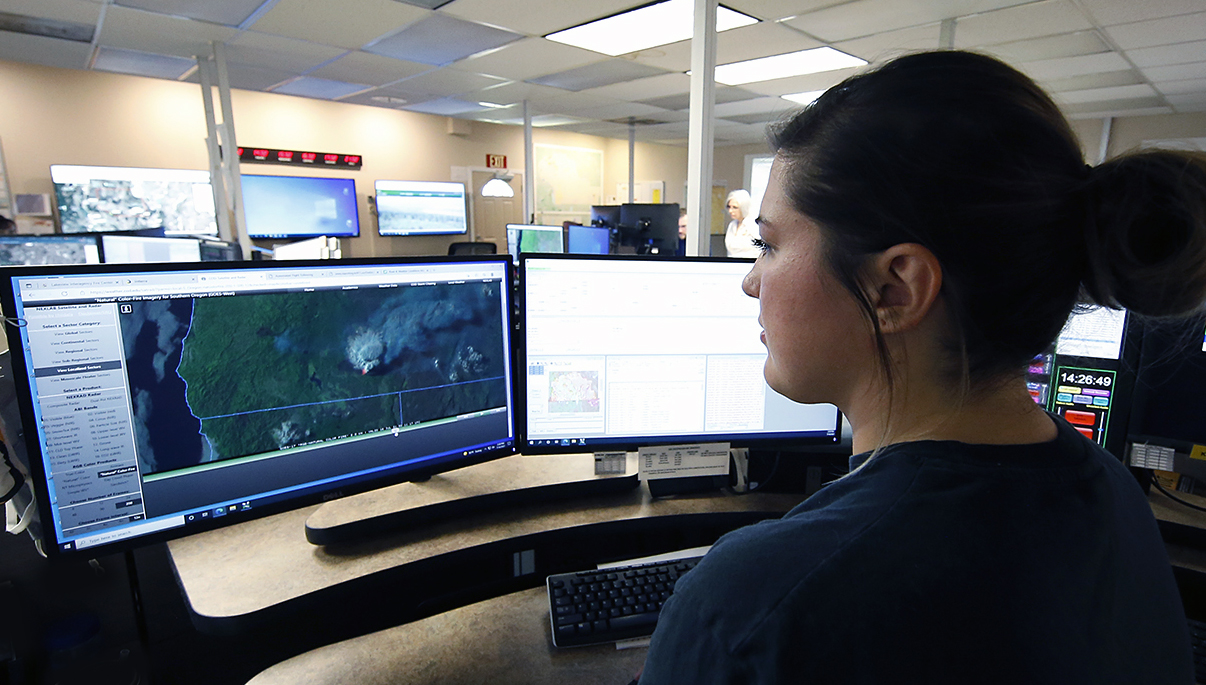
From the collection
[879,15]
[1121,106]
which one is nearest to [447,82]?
[879,15]

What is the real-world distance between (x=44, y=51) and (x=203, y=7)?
1.99m

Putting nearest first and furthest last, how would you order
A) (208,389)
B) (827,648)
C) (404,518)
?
(827,648) < (208,389) < (404,518)

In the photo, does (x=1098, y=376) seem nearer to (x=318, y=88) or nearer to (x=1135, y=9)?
(x=1135, y=9)

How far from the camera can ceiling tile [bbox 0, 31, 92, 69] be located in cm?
396

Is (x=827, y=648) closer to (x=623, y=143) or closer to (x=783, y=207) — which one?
(x=783, y=207)

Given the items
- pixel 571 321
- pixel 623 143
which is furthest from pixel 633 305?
pixel 623 143

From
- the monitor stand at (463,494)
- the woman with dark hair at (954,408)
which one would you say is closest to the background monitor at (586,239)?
the monitor stand at (463,494)

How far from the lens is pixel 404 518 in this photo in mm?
1022

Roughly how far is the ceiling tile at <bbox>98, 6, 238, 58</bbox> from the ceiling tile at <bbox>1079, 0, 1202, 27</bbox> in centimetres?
507

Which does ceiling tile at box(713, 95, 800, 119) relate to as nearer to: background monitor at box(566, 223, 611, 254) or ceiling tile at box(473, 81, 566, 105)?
ceiling tile at box(473, 81, 566, 105)

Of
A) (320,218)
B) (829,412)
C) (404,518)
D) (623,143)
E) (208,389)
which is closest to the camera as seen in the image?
(208,389)

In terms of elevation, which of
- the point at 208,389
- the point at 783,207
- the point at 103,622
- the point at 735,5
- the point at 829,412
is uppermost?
the point at 735,5

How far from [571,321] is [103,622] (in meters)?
1.18

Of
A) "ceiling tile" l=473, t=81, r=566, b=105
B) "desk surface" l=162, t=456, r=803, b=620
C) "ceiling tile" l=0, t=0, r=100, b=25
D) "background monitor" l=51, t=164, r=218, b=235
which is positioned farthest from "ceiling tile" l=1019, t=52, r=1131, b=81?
"background monitor" l=51, t=164, r=218, b=235
